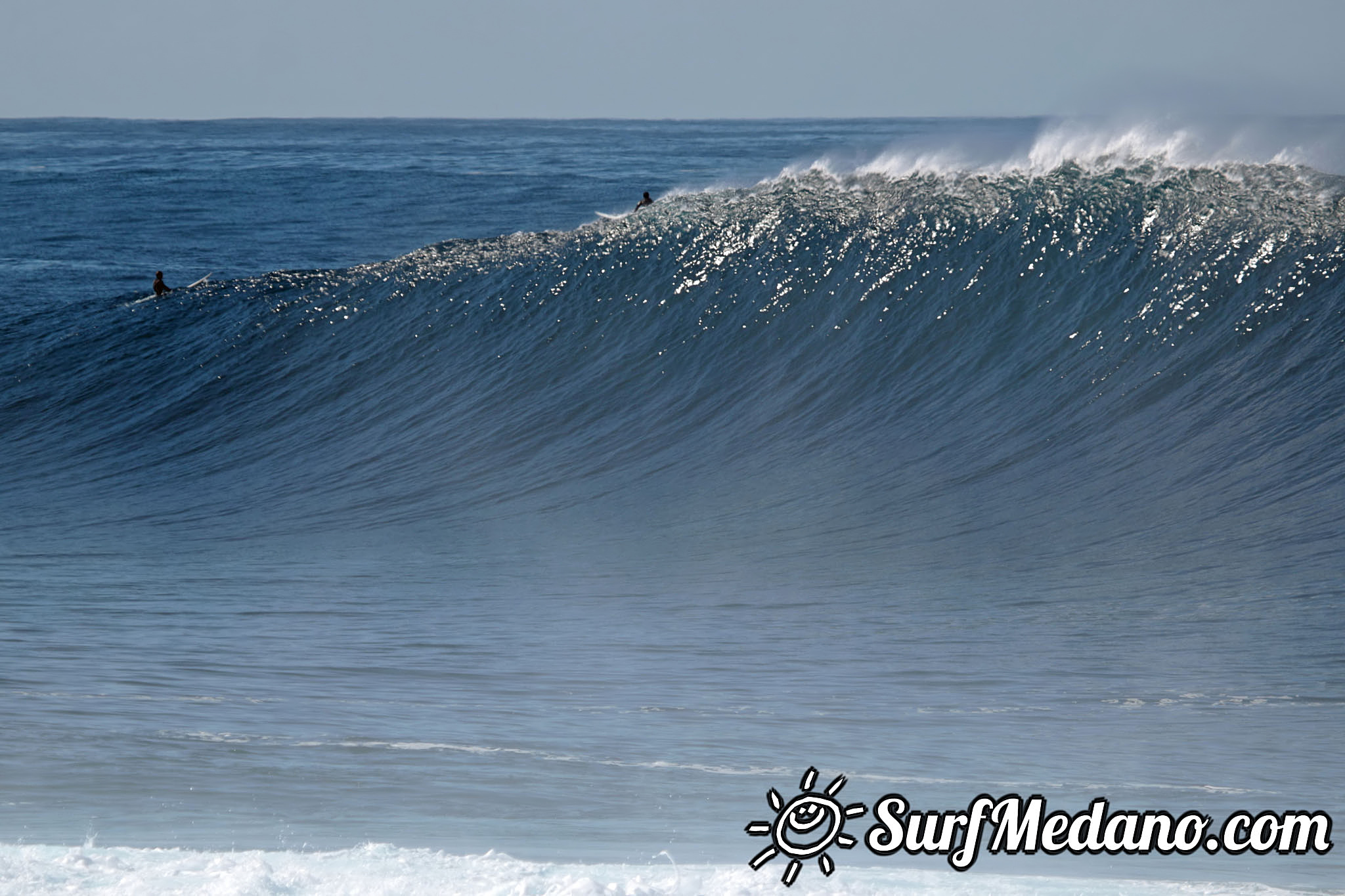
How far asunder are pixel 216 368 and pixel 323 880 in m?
11.6

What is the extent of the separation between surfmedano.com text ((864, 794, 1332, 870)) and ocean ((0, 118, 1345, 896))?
4 cm

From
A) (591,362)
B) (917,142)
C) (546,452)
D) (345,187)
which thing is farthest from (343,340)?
(345,187)

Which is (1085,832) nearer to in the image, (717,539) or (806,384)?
(717,539)

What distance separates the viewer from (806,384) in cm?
1048

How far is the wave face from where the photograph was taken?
8.11m

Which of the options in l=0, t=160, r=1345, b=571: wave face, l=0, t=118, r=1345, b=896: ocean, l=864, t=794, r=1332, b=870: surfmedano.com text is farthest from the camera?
l=0, t=160, r=1345, b=571: wave face

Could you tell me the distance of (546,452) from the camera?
10.3m

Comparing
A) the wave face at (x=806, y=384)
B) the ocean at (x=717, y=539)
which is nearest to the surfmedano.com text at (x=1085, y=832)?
the ocean at (x=717, y=539)

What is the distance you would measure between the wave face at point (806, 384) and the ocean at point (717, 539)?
4 centimetres

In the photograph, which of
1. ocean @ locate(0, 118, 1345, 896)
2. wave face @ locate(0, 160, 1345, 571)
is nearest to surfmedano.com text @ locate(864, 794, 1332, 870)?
ocean @ locate(0, 118, 1345, 896)

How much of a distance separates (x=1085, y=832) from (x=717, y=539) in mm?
4587

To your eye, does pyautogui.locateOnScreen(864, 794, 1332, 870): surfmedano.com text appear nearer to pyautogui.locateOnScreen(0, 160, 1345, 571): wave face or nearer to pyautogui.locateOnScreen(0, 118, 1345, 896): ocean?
pyautogui.locateOnScreen(0, 118, 1345, 896): ocean

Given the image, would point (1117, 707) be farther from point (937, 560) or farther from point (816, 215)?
point (816, 215)

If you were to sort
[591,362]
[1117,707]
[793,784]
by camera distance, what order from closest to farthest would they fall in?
[793,784] < [1117,707] < [591,362]
